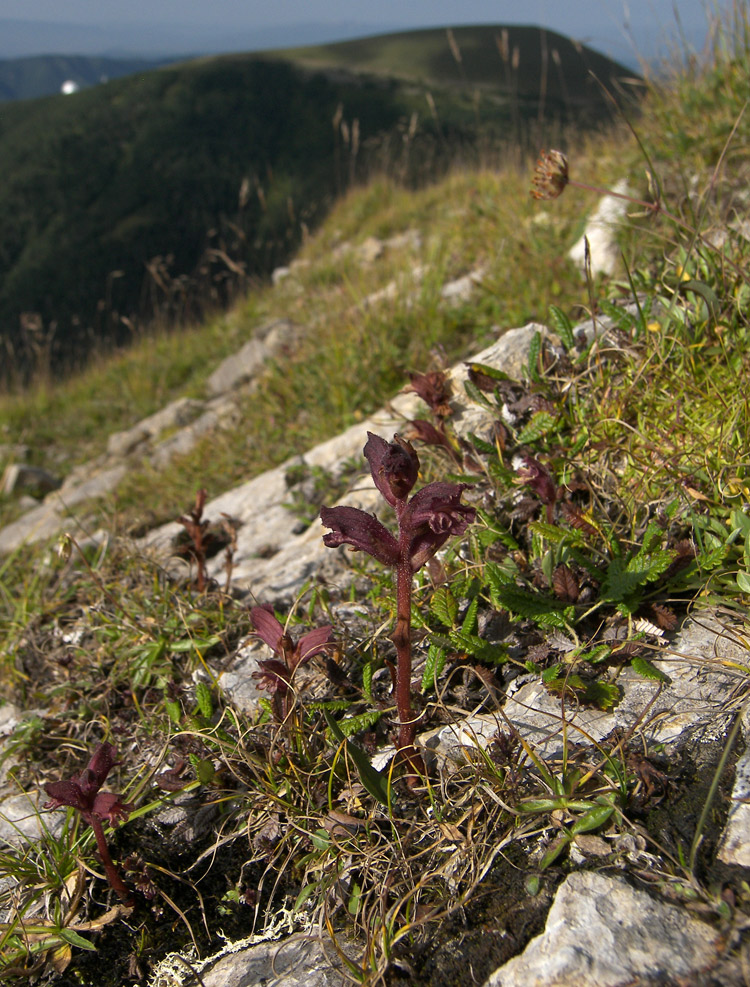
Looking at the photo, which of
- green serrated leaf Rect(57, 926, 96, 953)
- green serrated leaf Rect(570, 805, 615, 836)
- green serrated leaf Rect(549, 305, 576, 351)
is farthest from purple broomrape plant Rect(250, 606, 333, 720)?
green serrated leaf Rect(549, 305, 576, 351)

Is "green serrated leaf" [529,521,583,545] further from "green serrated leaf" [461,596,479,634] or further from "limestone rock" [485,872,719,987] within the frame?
"limestone rock" [485,872,719,987]

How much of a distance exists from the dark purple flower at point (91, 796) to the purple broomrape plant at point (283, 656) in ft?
1.39

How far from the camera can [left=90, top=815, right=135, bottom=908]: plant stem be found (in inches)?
58.6

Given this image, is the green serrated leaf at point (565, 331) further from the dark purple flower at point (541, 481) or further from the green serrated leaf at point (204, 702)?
the green serrated leaf at point (204, 702)

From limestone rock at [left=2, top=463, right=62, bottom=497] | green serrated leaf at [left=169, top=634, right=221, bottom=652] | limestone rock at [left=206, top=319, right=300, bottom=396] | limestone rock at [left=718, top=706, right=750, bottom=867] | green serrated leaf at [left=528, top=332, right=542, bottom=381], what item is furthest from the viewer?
limestone rock at [left=2, top=463, right=62, bottom=497]

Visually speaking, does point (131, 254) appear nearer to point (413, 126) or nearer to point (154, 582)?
point (413, 126)

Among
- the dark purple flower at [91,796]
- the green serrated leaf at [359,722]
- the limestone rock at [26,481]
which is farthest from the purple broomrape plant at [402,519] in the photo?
the limestone rock at [26,481]

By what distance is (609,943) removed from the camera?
1071 millimetres

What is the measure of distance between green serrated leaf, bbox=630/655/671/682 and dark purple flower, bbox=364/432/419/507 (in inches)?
28.3

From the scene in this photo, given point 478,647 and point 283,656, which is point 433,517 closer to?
point 478,647

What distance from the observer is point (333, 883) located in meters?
1.41

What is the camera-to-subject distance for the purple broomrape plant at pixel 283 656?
1.68m

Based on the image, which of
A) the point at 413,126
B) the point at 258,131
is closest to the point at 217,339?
the point at 413,126

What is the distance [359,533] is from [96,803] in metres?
0.94
